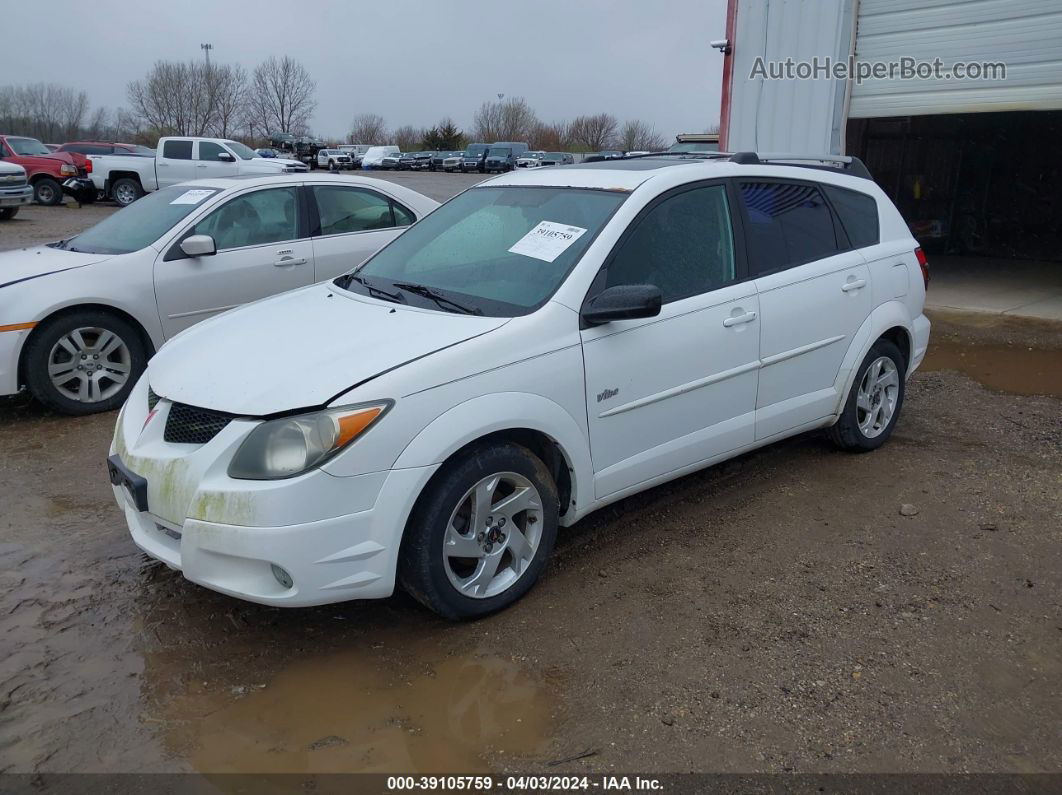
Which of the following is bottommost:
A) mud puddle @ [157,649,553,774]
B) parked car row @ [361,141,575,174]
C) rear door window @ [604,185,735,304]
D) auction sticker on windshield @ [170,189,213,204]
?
mud puddle @ [157,649,553,774]

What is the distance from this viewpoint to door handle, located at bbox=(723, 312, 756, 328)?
4141mm

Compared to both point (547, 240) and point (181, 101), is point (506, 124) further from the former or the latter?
point (547, 240)

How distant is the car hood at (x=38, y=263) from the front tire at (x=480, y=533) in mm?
4235

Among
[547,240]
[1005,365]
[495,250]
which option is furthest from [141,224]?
[1005,365]

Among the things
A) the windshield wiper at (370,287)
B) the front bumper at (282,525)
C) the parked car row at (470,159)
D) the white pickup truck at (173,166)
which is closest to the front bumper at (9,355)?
the windshield wiper at (370,287)

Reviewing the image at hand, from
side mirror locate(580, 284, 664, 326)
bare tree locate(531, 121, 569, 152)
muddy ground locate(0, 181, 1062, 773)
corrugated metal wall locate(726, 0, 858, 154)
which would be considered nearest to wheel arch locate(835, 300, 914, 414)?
muddy ground locate(0, 181, 1062, 773)

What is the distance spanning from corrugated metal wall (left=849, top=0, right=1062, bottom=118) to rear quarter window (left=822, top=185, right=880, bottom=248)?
4.91 meters

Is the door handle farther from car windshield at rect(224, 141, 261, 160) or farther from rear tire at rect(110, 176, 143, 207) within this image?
rear tire at rect(110, 176, 143, 207)

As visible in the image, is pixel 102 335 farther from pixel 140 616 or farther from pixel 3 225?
pixel 3 225

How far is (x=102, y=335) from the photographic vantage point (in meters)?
6.18

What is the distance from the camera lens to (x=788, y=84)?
10.8 m

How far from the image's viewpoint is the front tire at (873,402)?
5.07 metres

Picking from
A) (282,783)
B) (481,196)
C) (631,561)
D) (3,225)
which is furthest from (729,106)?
(3,225)

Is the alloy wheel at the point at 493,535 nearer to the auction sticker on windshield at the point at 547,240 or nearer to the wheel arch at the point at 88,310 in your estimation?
the auction sticker on windshield at the point at 547,240
